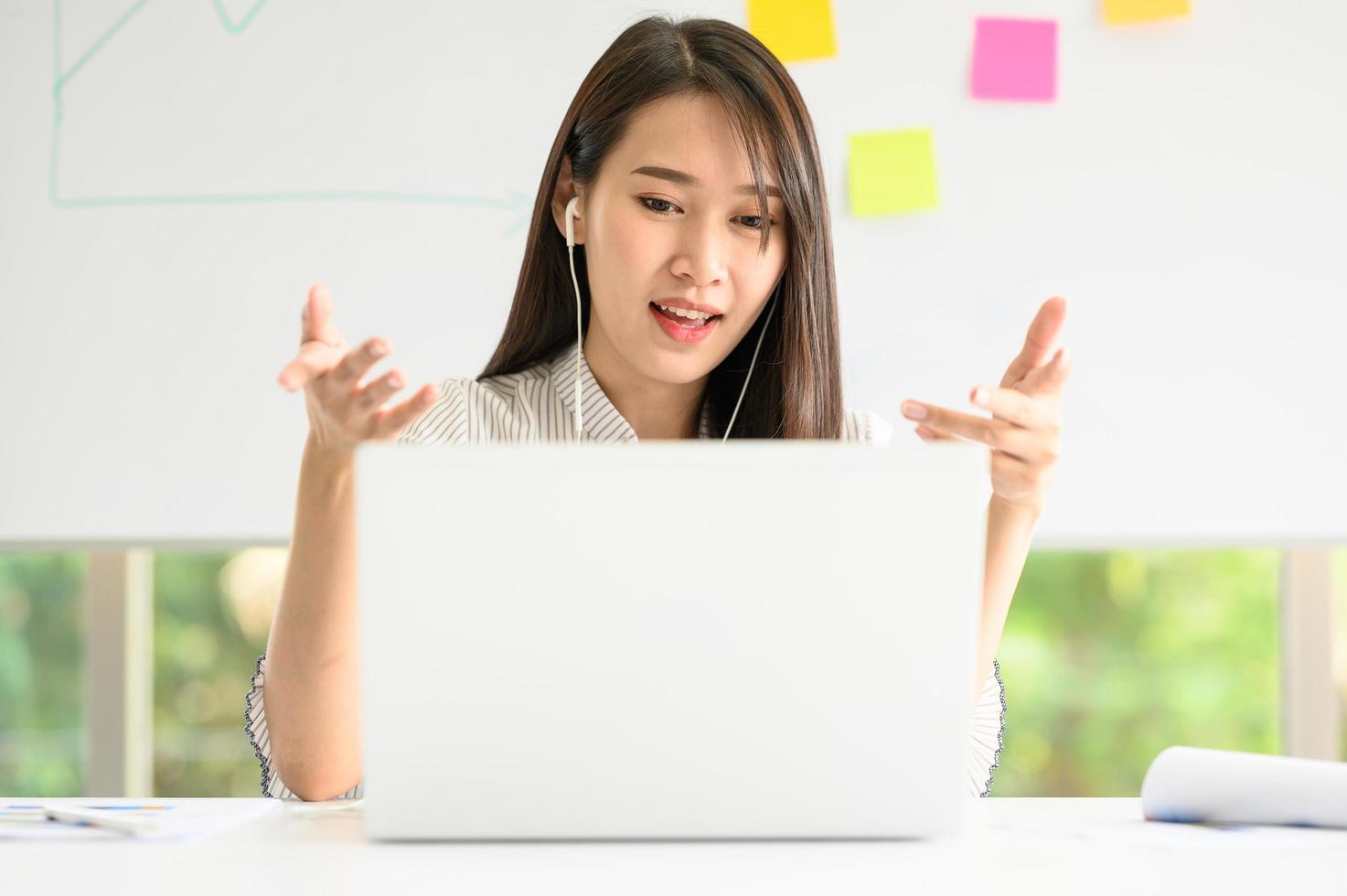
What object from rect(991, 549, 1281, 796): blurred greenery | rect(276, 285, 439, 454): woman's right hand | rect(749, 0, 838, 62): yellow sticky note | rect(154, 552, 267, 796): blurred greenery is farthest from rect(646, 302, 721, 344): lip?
rect(991, 549, 1281, 796): blurred greenery

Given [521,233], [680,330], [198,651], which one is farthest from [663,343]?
[198,651]

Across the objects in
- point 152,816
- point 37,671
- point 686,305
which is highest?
point 686,305

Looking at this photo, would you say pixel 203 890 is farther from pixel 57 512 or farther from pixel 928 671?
pixel 57 512

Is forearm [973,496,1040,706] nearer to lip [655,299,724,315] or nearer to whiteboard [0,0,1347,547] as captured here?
lip [655,299,724,315]

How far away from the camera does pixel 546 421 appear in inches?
49.9

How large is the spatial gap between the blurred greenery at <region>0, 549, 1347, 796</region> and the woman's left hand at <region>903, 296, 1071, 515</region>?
133 inches

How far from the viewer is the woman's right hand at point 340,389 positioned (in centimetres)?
76

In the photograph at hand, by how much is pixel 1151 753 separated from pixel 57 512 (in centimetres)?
374

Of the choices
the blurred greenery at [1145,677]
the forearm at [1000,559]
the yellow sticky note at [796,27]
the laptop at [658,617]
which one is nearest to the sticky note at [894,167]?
the yellow sticky note at [796,27]

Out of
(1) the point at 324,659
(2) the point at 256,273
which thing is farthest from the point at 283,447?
(1) the point at 324,659

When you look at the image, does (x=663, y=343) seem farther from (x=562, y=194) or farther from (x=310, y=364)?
(x=310, y=364)

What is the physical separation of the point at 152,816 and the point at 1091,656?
13.7 ft

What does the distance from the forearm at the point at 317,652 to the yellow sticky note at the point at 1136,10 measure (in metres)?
1.29

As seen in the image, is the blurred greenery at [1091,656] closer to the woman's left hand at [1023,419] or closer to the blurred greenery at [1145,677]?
the blurred greenery at [1145,677]
